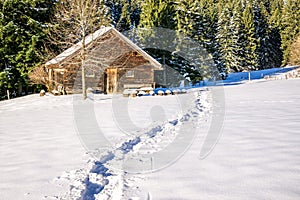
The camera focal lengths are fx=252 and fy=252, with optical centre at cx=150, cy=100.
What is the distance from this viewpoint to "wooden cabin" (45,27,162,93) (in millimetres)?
20719

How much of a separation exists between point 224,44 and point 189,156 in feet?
135

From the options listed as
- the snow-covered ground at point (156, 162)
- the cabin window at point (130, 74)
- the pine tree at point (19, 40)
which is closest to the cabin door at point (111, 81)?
the cabin window at point (130, 74)

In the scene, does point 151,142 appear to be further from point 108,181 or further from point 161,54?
point 161,54

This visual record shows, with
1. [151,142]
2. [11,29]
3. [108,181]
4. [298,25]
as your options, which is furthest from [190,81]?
[298,25]

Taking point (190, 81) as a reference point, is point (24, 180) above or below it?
below

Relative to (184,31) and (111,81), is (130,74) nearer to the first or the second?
(111,81)

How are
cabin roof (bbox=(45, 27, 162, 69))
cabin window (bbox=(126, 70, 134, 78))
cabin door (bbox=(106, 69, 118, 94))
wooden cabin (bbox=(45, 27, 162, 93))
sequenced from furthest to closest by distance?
cabin window (bbox=(126, 70, 134, 78)) < cabin door (bbox=(106, 69, 118, 94)) < wooden cabin (bbox=(45, 27, 162, 93)) < cabin roof (bbox=(45, 27, 162, 69))

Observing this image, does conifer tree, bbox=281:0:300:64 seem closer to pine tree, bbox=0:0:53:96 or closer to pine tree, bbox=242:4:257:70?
pine tree, bbox=242:4:257:70

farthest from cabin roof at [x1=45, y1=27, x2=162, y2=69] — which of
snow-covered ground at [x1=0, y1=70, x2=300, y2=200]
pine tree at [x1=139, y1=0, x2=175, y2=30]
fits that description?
snow-covered ground at [x1=0, y1=70, x2=300, y2=200]

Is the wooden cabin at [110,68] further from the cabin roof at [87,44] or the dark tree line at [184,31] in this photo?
the dark tree line at [184,31]

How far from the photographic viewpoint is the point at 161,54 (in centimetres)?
2855

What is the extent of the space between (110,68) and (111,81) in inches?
45.3

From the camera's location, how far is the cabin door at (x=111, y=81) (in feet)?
72.9

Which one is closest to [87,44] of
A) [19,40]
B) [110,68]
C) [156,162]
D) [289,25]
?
[110,68]
